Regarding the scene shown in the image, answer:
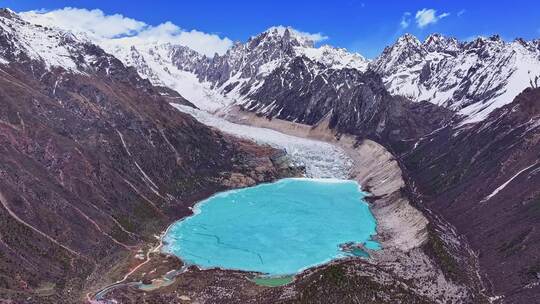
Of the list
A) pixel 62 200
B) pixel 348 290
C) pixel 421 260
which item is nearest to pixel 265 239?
pixel 421 260

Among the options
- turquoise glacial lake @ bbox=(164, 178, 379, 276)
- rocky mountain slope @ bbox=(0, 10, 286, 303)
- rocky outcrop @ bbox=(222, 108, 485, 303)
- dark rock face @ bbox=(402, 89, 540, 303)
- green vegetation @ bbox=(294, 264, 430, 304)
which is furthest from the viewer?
turquoise glacial lake @ bbox=(164, 178, 379, 276)

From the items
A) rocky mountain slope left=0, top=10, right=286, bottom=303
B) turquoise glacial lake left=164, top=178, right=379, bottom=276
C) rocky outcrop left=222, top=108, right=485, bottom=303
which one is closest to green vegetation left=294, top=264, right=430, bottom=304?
rocky outcrop left=222, top=108, right=485, bottom=303

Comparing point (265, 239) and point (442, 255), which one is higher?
point (442, 255)

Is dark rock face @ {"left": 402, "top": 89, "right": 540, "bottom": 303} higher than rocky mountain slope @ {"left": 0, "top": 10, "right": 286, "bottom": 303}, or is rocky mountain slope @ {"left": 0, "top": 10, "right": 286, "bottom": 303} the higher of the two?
dark rock face @ {"left": 402, "top": 89, "right": 540, "bottom": 303}

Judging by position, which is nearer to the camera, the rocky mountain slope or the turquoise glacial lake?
the rocky mountain slope

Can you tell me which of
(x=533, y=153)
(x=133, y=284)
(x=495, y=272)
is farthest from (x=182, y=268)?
(x=533, y=153)

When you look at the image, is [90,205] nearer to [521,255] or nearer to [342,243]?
[342,243]

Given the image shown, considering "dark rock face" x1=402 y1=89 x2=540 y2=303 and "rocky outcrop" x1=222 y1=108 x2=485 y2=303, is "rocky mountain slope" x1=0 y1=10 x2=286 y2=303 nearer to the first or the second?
"rocky outcrop" x1=222 y1=108 x2=485 y2=303

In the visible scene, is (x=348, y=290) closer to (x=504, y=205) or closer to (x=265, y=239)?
(x=504, y=205)

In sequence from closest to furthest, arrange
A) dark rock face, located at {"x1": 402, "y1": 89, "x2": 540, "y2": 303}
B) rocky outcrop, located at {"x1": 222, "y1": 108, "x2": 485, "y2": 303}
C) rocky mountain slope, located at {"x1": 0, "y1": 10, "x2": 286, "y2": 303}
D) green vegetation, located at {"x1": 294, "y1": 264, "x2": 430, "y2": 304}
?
1. green vegetation, located at {"x1": 294, "y1": 264, "x2": 430, "y2": 304}
2. rocky outcrop, located at {"x1": 222, "y1": 108, "x2": 485, "y2": 303}
3. dark rock face, located at {"x1": 402, "y1": 89, "x2": 540, "y2": 303}
4. rocky mountain slope, located at {"x1": 0, "y1": 10, "x2": 286, "y2": 303}
